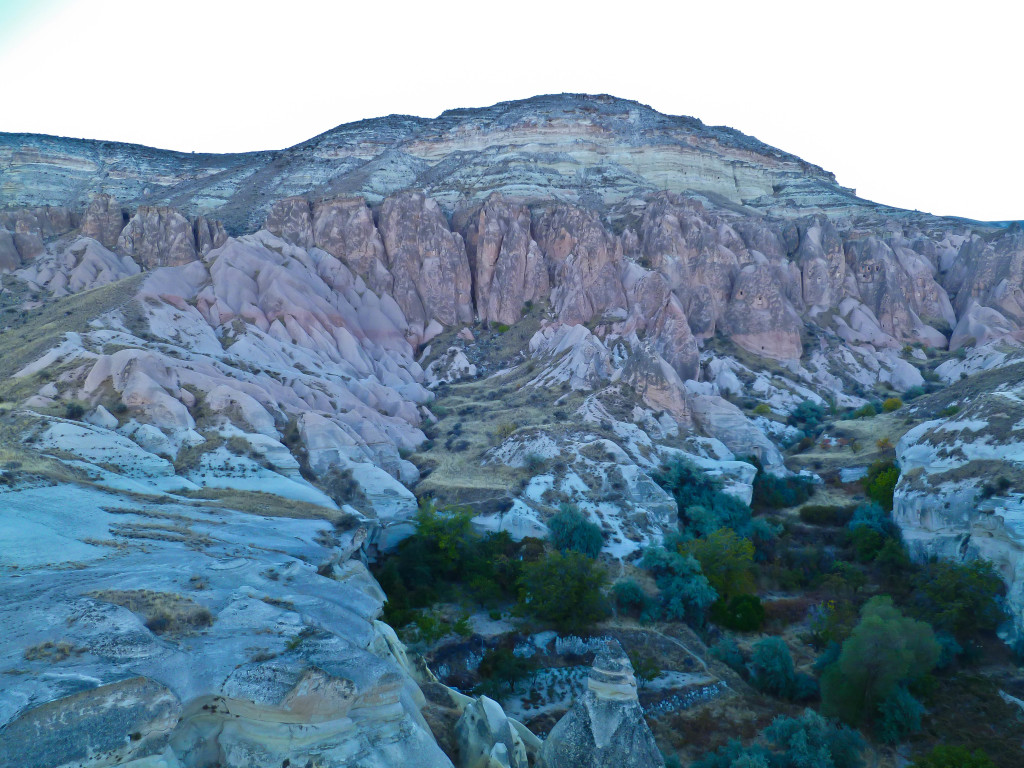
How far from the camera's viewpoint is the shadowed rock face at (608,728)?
10.9 m

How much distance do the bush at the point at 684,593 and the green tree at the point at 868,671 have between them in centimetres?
474

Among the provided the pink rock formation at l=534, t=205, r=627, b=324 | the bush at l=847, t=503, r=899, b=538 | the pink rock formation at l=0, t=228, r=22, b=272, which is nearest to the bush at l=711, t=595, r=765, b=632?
the bush at l=847, t=503, r=899, b=538

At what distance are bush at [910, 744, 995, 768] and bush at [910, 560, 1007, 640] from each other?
6434mm

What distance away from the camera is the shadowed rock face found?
1091 centimetres

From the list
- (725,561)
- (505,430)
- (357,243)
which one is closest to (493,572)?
(725,561)

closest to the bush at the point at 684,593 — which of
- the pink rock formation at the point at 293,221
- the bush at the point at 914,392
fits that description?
the bush at the point at 914,392

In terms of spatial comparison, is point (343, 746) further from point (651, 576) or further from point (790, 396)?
point (790, 396)

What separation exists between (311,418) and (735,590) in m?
16.5

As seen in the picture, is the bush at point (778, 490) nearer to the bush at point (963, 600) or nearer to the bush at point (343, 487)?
the bush at point (963, 600)

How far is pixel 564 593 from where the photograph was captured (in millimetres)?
19109

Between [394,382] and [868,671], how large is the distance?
2931 centimetres

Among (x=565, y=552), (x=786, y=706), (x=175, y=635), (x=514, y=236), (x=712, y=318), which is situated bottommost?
(x=786, y=706)

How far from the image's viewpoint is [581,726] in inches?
444

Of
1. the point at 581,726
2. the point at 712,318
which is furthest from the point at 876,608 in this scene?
the point at 712,318
